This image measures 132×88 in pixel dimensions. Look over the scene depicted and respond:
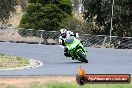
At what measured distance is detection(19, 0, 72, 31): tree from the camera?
45.2 m

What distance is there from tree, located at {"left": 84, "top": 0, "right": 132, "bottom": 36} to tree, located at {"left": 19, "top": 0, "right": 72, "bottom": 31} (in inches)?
95.1

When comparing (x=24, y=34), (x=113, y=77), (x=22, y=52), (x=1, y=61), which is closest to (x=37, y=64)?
(x=1, y=61)

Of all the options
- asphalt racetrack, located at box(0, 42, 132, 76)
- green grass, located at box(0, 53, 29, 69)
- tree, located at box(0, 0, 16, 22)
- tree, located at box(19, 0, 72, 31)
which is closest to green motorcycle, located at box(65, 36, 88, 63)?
asphalt racetrack, located at box(0, 42, 132, 76)

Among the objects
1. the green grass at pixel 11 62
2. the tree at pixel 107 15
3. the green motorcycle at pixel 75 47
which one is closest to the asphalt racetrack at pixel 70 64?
the green motorcycle at pixel 75 47

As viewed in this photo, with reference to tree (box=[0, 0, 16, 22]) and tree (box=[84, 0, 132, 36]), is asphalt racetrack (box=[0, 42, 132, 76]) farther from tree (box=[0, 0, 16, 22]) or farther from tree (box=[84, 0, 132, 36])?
tree (box=[0, 0, 16, 22])

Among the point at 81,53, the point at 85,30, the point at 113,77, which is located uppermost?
the point at 113,77

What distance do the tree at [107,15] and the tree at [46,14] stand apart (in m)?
2.42

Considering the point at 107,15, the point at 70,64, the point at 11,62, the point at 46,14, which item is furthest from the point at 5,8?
the point at 11,62

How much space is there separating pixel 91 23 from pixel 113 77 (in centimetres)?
3573

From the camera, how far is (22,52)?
89.2 feet

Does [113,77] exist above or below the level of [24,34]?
above

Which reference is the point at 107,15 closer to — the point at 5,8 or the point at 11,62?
the point at 5,8

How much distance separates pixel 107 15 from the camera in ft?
139

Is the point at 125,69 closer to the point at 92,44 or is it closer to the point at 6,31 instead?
the point at 92,44
